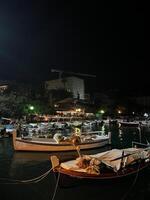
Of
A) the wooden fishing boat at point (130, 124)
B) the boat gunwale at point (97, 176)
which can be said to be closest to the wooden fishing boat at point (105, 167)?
the boat gunwale at point (97, 176)

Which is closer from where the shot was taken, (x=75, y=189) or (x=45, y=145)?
(x=75, y=189)

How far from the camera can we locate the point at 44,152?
2512cm

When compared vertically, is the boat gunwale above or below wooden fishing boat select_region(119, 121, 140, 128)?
below

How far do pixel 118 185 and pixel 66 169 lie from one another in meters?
3.05

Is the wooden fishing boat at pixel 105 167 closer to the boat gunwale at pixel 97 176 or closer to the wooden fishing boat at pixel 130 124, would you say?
the boat gunwale at pixel 97 176

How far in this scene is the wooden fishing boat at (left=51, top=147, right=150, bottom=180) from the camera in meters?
13.8

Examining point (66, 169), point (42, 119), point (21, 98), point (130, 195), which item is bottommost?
point (130, 195)

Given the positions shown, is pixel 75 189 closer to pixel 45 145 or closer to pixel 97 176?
pixel 97 176

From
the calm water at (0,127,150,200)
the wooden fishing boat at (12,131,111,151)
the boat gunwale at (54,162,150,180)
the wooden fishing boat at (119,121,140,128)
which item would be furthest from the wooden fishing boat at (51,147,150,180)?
the wooden fishing boat at (119,121,140,128)

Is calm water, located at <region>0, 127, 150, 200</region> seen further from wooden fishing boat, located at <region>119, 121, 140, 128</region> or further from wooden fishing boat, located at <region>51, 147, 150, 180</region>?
wooden fishing boat, located at <region>119, 121, 140, 128</region>

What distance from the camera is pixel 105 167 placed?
14391 mm

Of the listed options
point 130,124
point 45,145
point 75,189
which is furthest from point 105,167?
point 130,124

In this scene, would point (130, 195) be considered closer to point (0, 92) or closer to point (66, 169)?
point (66, 169)

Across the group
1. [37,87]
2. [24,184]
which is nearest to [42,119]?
[37,87]
